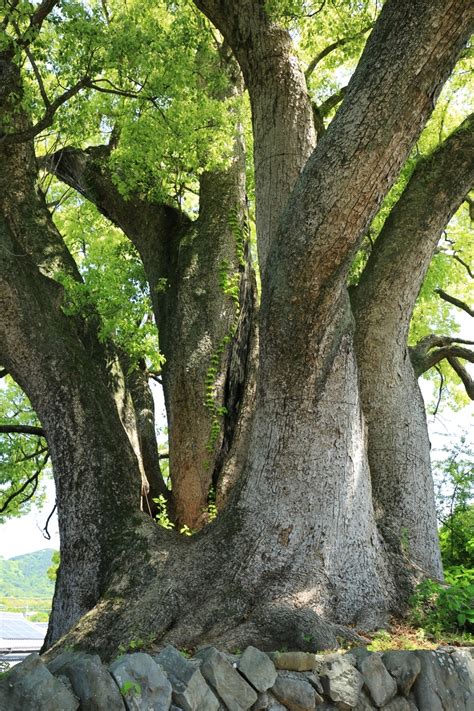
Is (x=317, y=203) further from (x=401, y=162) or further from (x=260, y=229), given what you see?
(x=260, y=229)

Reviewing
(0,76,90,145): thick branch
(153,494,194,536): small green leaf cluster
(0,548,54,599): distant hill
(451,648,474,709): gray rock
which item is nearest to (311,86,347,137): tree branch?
(0,76,90,145): thick branch

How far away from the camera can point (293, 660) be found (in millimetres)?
4059

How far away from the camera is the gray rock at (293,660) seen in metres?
4.03

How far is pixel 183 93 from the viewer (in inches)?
273

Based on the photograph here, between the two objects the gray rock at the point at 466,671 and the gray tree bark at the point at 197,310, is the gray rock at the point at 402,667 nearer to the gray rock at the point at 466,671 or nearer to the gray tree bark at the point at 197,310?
the gray rock at the point at 466,671

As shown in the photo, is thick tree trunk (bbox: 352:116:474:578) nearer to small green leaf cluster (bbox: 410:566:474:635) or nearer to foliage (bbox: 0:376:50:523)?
small green leaf cluster (bbox: 410:566:474:635)

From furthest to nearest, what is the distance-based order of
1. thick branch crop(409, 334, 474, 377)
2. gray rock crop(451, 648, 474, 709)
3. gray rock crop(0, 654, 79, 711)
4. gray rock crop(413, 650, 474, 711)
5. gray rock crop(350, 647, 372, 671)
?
thick branch crop(409, 334, 474, 377)
gray rock crop(451, 648, 474, 709)
gray rock crop(413, 650, 474, 711)
gray rock crop(350, 647, 372, 671)
gray rock crop(0, 654, 79, 711)

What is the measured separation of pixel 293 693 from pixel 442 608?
1878 millimetres

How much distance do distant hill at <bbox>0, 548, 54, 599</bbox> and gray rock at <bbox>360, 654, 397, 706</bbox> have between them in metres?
57.2

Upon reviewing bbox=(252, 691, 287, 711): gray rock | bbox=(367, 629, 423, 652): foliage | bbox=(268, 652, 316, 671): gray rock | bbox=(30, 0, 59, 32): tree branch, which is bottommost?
bbox=(252, 691, 287, 711): gray rock

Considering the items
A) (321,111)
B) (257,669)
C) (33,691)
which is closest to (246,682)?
(257,669)

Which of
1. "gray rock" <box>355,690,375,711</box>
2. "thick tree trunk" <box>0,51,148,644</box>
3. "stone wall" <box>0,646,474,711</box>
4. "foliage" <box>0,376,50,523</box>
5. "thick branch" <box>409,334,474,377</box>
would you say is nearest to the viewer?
"stone wall" <box>0,646,474,711</box>

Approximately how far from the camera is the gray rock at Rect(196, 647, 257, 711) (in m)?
3.71

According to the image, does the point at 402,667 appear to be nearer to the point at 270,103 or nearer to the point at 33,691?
the point at 33,691
